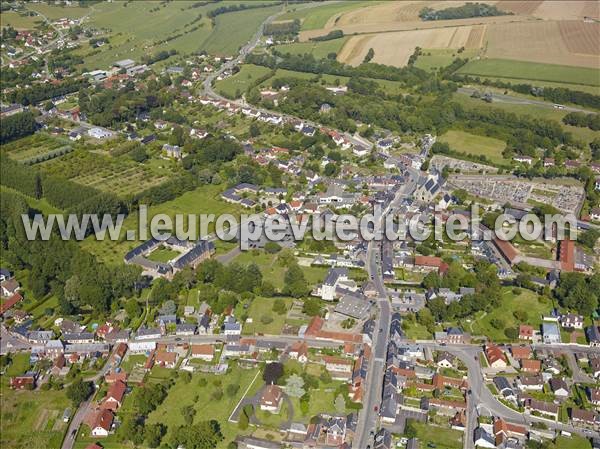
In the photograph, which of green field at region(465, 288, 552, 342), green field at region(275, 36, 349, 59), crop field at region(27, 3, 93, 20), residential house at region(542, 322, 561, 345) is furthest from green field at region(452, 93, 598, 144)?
crop field at region(27, 3, 93, 20)

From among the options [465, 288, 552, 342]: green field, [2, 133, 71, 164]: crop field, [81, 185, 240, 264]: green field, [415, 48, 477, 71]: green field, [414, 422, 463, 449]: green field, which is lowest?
[2, 133, 71, 164]: crop field

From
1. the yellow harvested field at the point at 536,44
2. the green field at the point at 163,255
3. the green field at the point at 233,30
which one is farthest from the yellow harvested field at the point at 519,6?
the green field at the point at 163,255

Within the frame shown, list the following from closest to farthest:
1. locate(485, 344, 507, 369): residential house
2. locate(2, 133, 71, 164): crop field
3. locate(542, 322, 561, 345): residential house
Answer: locate(485, 344, 507, 369): residential house < locate(542, 322, 561, 345): residential house < locate(2, 133, 71, 164): crop field

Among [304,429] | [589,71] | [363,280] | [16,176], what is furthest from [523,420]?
[589,71]

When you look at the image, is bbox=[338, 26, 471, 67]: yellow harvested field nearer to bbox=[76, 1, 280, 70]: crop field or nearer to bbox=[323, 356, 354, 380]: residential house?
bbox=[76, 1, 280, 70]: crop field

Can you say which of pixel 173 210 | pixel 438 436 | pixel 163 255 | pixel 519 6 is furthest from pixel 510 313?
pixel 519 6

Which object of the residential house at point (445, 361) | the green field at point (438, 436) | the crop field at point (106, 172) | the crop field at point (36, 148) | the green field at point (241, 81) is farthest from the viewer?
the green field at point (241, 81)

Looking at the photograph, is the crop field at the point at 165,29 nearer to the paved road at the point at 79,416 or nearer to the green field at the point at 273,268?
the green field at the point at 273,268
